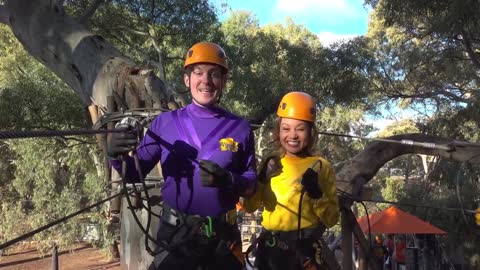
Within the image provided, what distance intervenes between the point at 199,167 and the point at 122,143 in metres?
0.35

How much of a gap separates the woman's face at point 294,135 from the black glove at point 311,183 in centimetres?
25

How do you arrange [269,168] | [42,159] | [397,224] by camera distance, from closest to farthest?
1. [269,168]
2. [397,224]
3. [42,159]

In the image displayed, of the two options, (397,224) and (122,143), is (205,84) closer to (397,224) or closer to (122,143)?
(122,143)

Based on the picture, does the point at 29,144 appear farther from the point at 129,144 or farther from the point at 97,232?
the point at 129,144

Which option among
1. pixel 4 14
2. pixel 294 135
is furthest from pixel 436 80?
pixel 294 135

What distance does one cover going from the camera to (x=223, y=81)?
9.20 ft

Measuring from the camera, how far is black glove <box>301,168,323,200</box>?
3.14m

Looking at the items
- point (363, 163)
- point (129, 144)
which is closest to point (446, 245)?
point (363, 163)

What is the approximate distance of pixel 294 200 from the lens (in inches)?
132

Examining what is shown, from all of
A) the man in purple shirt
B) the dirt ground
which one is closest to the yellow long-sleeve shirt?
the man in purple shirt

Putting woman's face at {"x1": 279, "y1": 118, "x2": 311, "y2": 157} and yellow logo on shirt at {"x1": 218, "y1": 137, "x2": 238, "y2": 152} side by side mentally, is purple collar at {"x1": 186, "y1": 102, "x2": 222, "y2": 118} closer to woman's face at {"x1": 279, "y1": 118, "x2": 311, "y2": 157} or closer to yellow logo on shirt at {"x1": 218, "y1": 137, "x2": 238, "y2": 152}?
yellow logo on shirt at {"x1": 218, "y1": 137, "x2": 238, "y2": 152}

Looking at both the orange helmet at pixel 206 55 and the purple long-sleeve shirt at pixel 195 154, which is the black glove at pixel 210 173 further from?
the orange helmet at pixel 206 55

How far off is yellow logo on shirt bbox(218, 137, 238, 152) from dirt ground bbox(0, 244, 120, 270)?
2191 cm

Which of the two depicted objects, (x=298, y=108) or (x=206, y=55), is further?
(x=298, y=108)
